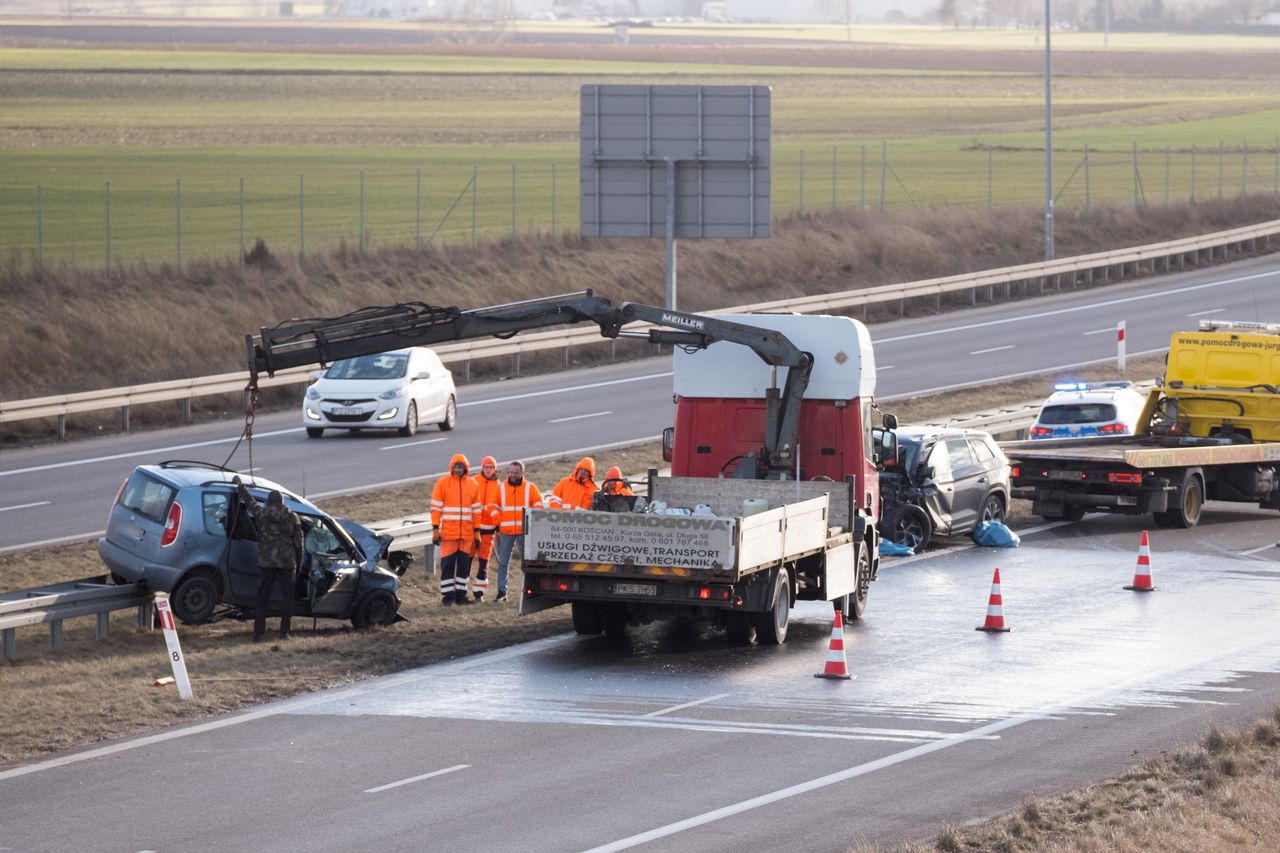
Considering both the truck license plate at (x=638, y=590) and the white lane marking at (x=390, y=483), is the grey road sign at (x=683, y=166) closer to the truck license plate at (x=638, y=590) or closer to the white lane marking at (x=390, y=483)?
the white lane marking at (x=390, y=483)

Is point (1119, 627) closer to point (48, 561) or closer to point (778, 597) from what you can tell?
point (778, 597)

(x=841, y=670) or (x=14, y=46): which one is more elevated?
(x=14, y=46)

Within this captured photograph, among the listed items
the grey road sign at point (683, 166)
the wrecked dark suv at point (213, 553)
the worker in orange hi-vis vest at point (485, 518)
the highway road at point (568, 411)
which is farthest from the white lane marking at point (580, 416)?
the wrecked dark suv at point (213, 553)

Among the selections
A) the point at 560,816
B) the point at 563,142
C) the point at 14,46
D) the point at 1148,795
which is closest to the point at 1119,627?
the point at 1148,795

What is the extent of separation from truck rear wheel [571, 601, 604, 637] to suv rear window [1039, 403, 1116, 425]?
14.2 meters

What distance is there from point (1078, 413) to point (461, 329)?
48.9ft

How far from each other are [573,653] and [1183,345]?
14238mm

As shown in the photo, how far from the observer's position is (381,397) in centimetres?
3284

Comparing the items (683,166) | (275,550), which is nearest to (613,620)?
(275,550)

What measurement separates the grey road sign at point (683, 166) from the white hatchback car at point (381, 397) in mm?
3847

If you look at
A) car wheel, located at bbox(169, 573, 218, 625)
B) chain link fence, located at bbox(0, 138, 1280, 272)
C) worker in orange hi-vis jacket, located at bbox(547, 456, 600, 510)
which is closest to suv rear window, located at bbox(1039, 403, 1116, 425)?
worker in orange hi-vis jacket, located at bbox(547, 456, 600, 510)

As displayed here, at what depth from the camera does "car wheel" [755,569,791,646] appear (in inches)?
711

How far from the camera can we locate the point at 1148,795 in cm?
1216

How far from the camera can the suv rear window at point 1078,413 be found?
3058 cm
